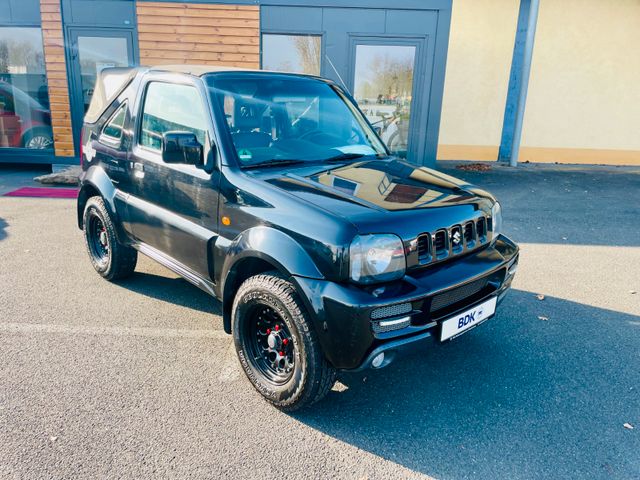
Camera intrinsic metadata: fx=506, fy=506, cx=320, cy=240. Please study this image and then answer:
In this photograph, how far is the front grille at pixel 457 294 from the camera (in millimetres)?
2721

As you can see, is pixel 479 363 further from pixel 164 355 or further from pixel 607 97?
pixel 607 97

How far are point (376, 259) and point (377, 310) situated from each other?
0.27m

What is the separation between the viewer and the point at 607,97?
40.3 feet

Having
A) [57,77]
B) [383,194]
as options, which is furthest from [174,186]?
[57,77]

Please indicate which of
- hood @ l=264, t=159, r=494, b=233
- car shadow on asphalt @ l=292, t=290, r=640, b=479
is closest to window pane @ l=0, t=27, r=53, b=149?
hood @ l=264, t=159, r=494, b=233

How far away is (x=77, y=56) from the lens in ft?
32.4

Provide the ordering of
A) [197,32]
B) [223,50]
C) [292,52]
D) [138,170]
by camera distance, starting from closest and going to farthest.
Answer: [138,170] < [197,32] < [223,50] < [292,52]

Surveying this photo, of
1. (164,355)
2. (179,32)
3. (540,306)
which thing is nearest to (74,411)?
(164,355)

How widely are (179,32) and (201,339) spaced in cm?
796

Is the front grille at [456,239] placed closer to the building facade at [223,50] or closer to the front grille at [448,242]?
the front grille at [448,242]

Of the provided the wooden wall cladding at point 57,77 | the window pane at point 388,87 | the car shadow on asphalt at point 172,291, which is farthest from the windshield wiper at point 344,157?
the wooden wall cladding at point 57,77

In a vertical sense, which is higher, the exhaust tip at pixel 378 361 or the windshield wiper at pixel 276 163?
the windshield wiper at pixel 276 163

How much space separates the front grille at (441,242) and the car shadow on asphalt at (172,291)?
210 cm

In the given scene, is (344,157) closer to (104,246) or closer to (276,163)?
(276,163)
